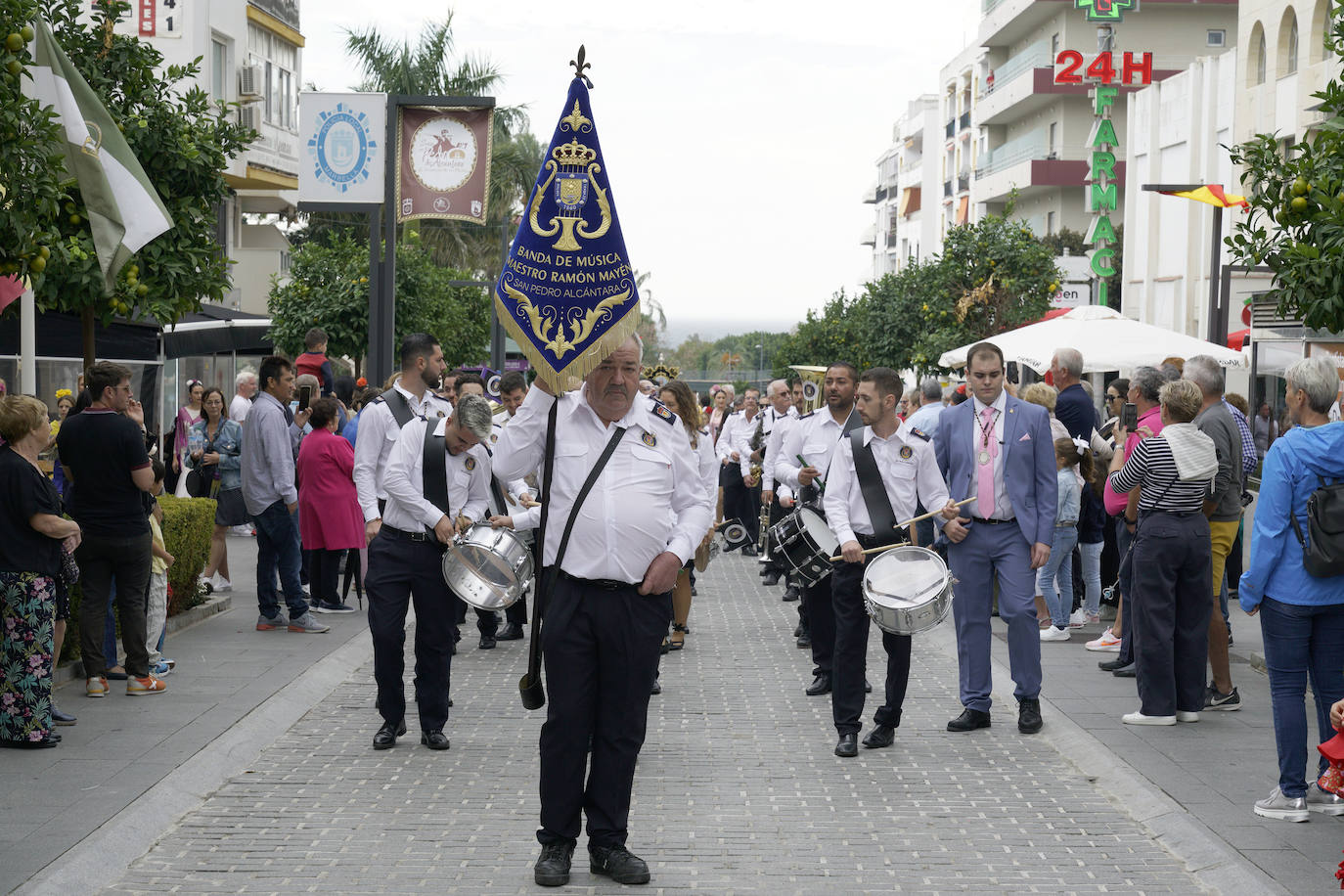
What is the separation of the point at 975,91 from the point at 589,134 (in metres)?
64.6

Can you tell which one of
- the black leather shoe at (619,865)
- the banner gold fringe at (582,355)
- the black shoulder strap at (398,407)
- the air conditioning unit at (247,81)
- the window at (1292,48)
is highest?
the air conditioning unit at (247,81)

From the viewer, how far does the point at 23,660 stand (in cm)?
787

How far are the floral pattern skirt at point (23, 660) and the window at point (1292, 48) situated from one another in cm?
2636

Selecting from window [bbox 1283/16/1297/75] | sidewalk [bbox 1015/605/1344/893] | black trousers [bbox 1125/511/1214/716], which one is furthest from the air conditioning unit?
black trousers [bbox 1125/511/1214/716]

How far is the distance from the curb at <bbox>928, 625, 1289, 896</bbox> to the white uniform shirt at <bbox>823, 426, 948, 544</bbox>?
1578mm

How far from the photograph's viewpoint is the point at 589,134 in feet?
19.7

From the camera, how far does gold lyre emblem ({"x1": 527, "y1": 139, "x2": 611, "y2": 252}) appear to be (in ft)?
19.6

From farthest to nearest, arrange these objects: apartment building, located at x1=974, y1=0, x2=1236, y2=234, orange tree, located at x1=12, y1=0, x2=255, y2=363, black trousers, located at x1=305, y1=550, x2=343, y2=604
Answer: apartment building, located at x1=974, y1=0, x2=1236, y2=234 → black trousers, located at x1=305, y1=550, x2=343, y2=604 → orange tree, located at x1=12, y1=0, x2=255, y2=363

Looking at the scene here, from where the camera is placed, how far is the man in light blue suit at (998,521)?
29.3 feet

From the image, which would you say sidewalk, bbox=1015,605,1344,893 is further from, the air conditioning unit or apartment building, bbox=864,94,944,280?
apartment building, bbox=864,94,944,280

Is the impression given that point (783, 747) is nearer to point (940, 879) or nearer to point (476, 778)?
point (476, 778)

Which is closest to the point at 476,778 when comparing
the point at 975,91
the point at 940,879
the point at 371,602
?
the point at 371,602

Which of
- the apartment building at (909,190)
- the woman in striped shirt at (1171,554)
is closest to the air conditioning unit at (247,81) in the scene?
the woman in striped shirt at (1171,554)

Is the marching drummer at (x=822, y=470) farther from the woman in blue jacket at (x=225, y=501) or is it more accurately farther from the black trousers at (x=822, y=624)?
the woman in blue jacket at (x=225, y=501)
